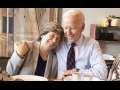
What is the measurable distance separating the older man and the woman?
0.21 feet

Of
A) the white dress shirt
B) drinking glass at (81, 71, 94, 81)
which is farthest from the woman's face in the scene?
drinking glass at (81, 71, 94, 81)

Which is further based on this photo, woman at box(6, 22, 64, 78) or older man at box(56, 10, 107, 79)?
older man at box(56, 10, 107, 79)

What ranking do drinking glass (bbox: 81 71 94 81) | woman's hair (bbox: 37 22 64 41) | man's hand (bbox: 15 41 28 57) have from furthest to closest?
woman's hair (bbox: 37 22 64 41) → man's hand (bbox: 15 41 28 57) → drinking glass (bbox: 81 71 94 81)

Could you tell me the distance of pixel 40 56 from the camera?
94 centimetres

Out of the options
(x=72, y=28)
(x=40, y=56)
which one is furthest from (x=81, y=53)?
(x=40, y=56)

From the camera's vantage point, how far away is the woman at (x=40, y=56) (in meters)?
0.84

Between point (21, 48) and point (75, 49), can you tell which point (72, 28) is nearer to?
point (75, 49)

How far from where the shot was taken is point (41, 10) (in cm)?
112

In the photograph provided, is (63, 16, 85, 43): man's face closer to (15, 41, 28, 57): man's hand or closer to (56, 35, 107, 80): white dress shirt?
(56, 35, 107, 80): white dress shirt

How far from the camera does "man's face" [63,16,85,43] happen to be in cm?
93
